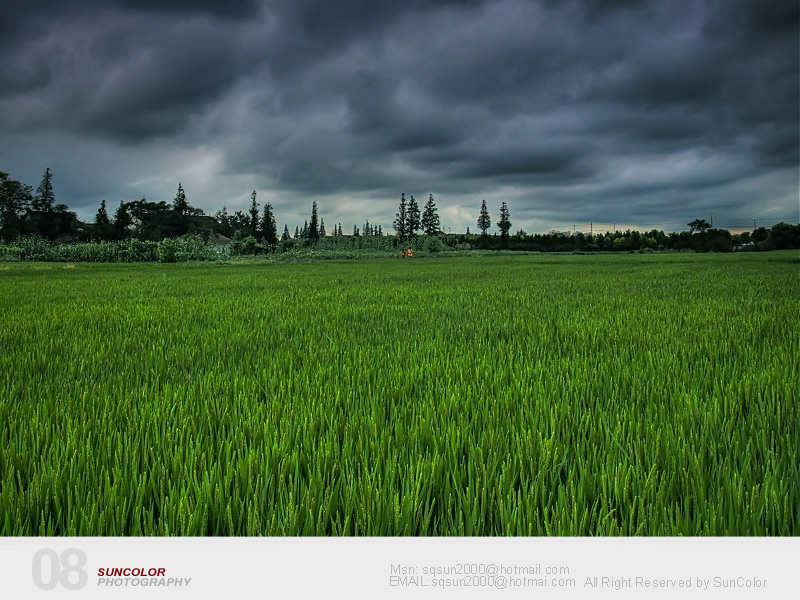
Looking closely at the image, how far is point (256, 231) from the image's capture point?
4934cm

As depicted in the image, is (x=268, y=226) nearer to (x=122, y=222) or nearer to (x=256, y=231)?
(x=256, y=231)

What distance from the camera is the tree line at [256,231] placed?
260 inches

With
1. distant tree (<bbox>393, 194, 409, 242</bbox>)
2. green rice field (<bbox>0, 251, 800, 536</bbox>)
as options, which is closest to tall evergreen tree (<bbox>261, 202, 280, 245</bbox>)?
distant tree (<bbox>393, 194, 409, 242</bbox>)

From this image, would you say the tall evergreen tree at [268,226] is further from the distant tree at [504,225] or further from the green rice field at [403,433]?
the green rice field at [403,433]

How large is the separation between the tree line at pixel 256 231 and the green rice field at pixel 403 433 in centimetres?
231

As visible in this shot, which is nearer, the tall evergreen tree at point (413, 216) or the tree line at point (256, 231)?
the tree line at point (256, 231)

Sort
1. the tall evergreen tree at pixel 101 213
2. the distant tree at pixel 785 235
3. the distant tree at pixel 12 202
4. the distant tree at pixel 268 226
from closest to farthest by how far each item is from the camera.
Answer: the tall evergreen tree at pixel 101 213 < the distant tree at pixel 12 202 < the distant tree at pixel 785 235 < the distant tree at pixel 268 226

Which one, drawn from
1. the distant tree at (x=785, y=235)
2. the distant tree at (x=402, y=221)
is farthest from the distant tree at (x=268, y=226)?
the distant tree at (x=785, y=235)

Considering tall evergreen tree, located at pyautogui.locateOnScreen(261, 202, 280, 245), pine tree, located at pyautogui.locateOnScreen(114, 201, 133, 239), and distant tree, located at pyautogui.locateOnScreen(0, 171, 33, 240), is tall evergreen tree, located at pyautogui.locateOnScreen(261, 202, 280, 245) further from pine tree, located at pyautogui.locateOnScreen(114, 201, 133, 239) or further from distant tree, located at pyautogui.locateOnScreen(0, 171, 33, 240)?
distant tree, located at pyautogui.locateOnScreen(0, 171, 33, 240)

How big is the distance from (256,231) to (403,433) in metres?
50.5

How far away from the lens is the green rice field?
3.54 ft

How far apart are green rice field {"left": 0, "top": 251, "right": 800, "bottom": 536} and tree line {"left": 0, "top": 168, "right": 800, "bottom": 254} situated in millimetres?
2307
